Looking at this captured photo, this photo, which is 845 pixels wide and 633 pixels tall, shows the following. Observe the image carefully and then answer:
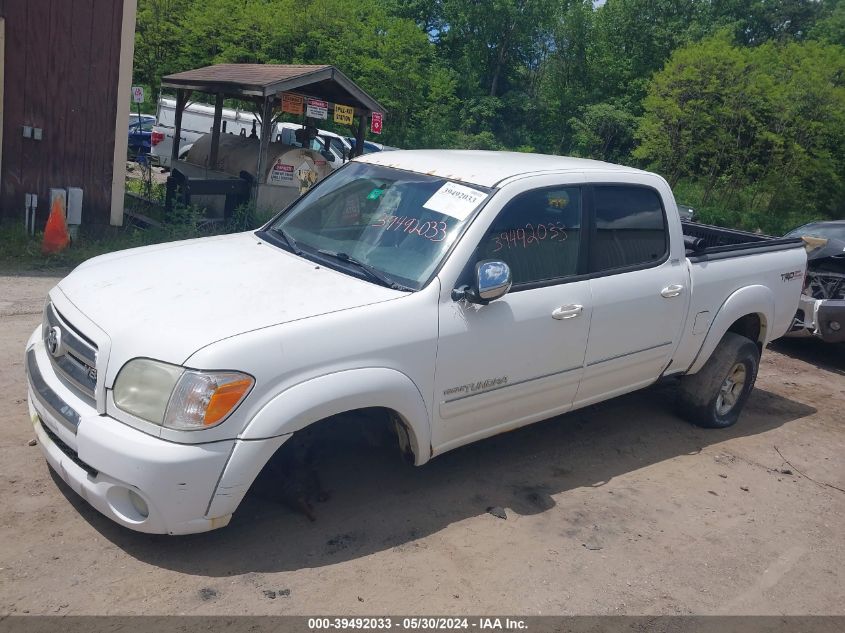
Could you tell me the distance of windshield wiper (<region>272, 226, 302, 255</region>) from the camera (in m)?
4.56

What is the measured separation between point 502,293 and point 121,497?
79.8 inches

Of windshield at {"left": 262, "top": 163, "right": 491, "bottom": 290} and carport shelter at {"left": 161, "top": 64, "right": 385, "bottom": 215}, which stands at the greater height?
carport shelter at {"left": 161, "top": 64, "right": 385, "bottom": 215}

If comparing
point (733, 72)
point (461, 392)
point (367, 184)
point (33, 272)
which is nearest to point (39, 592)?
point (461, 392)

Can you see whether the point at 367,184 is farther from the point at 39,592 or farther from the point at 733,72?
the point at 733,72

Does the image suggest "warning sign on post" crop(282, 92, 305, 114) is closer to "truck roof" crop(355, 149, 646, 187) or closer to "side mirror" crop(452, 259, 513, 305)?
"truck roof" crop(355, 149, 646, 187)

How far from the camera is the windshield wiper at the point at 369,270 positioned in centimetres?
406

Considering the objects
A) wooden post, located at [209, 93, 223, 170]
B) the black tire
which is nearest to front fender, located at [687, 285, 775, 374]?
the black tire

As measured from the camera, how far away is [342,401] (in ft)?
11.8

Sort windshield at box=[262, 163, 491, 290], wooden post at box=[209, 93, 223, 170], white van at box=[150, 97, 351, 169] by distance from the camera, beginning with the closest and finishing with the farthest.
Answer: windshield at box=[262, 163, 491, 290] → wooden post at box=[209, 93, 223, 170] → white van at box=[150, 97, 351, 169]

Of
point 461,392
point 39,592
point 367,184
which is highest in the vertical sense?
point 367,184

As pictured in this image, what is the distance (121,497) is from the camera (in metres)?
3.44

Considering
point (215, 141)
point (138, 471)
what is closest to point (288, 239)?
point (138, 471)

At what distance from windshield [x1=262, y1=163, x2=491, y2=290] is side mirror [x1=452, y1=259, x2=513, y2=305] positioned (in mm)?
212

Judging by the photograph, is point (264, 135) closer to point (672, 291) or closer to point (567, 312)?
point (672, 291)
